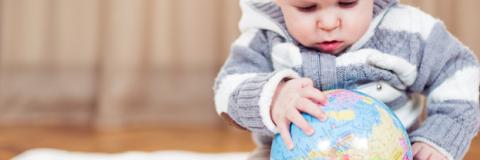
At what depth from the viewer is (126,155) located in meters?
1.94

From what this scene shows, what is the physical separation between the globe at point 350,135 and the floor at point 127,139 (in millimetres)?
968

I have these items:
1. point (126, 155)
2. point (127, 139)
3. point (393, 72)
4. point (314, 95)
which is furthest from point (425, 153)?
point (127, 139)

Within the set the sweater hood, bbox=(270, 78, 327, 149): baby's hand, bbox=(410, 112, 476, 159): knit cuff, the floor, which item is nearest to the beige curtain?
the floor

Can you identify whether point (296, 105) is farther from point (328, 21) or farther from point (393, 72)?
point (393, 72)

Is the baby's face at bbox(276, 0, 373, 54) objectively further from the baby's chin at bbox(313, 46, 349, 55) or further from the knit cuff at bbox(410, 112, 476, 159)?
the knit cuff at bbox(410, 112, 476, 159)

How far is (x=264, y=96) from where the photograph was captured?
1142mm

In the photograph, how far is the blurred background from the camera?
257 centimetres

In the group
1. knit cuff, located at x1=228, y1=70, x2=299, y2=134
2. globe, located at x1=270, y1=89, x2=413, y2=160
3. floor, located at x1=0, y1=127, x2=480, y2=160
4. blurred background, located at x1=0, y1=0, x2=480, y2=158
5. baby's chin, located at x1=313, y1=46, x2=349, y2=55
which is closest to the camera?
globe, located at x1=270, y1=89, x2=413, y2=160

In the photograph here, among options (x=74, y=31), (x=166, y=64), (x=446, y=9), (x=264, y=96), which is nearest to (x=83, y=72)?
(x=74, y=31)

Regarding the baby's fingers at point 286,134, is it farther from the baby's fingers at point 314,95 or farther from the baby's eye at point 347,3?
the baby's eye at point 347,3

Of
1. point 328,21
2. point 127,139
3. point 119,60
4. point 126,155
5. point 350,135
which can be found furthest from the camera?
point 119,60

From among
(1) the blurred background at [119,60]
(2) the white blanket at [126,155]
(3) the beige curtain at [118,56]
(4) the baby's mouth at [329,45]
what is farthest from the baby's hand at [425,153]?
(3) the beige curtain at [118,56]

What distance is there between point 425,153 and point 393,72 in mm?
166

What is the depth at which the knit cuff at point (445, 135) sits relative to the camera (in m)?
1.21
